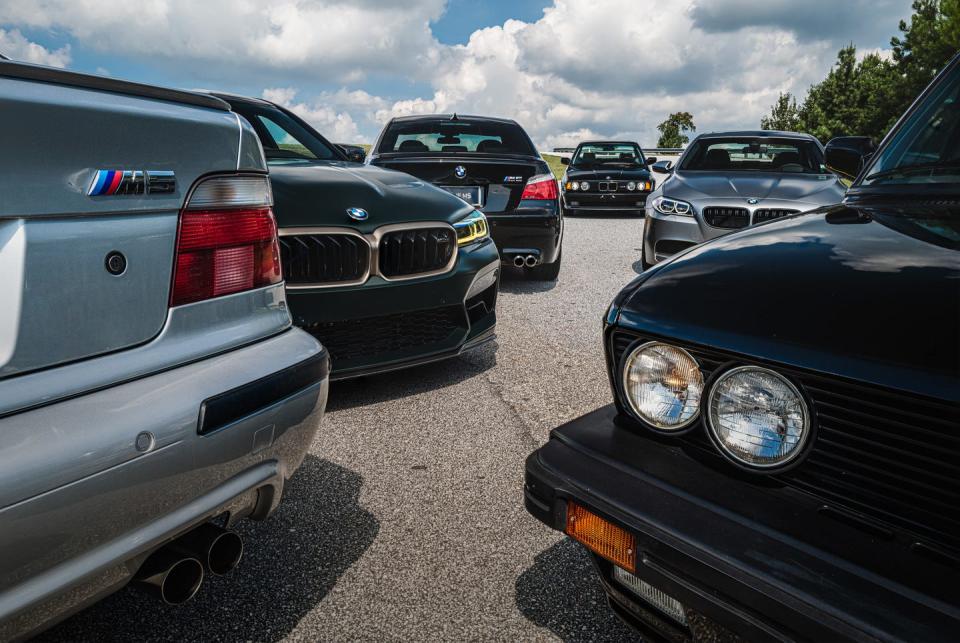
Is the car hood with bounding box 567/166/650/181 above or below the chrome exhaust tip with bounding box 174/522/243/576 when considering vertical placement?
below

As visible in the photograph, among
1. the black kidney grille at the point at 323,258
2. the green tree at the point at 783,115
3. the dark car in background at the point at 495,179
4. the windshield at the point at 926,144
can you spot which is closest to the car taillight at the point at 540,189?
the dark car in background at the point at 495,179

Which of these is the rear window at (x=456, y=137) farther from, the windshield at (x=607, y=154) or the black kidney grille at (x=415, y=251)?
the windshield at (x=607, y=154)

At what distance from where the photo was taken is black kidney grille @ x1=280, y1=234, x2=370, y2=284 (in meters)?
3.12

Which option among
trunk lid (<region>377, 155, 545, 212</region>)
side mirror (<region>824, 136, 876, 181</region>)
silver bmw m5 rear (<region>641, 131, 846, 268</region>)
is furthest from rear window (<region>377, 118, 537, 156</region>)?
side mirror (<region>824, 136, 876, 181</region>)

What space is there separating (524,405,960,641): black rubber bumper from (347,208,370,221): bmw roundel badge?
6.71ft

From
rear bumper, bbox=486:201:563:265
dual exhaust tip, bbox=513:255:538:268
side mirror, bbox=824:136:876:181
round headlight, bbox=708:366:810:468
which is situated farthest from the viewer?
dual exhaust tip, bbox=513:255:538:268

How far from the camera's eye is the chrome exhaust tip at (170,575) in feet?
4.69

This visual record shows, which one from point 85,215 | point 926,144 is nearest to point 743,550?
point 85,215

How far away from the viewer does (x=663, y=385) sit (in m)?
1.48

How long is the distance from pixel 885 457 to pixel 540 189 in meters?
4.97

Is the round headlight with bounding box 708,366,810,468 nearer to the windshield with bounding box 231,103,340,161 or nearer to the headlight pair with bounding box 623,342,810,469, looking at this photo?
the headlight pair with bounding box 623,342,810,469

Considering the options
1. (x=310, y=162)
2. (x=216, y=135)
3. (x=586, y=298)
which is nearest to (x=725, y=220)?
(x=586, y=298)

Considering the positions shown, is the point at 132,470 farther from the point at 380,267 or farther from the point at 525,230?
the point at 525,230

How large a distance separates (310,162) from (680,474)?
3378 mm
